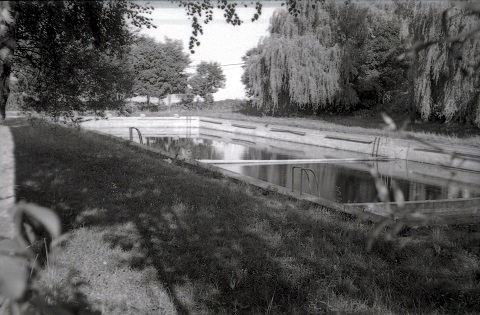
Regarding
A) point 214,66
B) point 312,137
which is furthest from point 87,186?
point 214,66

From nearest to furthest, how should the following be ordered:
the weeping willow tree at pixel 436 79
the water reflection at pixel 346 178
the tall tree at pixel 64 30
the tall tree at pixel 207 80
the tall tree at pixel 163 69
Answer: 1. the tall tree at pixel 64 30
2. the water reflection at pixel 346 178
3. the weeping willow tree at pixel 436 79
4. the tall tree at pixel 163 69
5. the tall tree at pixel 207 80

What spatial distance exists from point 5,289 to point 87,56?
898 centimetres

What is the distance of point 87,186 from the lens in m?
7.81

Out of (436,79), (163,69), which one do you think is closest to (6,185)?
(436,79)

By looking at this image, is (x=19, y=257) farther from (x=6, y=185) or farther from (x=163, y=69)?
(x=163, y=69)

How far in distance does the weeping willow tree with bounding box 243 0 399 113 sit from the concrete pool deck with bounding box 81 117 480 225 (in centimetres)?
273

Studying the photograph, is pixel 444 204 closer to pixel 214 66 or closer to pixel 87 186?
pixel 87 186

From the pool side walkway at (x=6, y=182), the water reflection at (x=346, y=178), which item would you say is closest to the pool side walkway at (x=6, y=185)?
the pool side walkway at (x=6, y=182)

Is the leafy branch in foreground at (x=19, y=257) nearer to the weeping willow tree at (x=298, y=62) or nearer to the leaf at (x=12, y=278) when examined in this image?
the leaf at (x=12, y=278)

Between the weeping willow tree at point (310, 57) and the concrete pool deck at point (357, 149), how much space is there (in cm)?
273

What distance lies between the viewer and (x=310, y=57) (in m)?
27.6

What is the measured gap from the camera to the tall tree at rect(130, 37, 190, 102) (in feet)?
190

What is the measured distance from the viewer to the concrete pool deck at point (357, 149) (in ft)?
23.0

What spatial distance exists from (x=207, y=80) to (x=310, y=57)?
41257 millimetres
